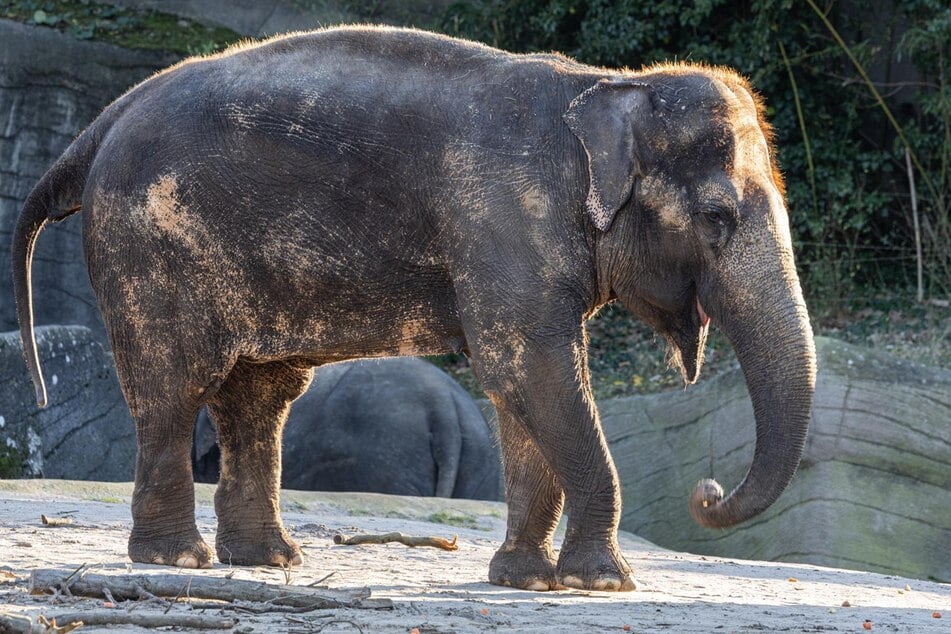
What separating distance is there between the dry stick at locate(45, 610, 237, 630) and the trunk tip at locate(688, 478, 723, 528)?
6.22 ft

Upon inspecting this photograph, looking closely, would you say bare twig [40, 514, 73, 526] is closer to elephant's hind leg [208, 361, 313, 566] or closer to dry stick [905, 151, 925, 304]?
elephant's hind leg [208, 361, 313, 566]

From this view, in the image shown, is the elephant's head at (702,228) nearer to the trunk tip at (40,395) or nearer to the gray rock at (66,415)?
the trunk tip at (40,395)

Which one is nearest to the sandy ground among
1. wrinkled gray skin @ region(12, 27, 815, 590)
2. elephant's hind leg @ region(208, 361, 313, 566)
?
elephant's hind leg @ region(208, 361, 313, 566)

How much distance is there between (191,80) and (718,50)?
11375 millimetres

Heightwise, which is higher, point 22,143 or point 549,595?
point 22,143

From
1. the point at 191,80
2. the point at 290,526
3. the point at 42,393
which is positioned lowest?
the point at 290,526

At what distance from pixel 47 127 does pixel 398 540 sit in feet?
33.6

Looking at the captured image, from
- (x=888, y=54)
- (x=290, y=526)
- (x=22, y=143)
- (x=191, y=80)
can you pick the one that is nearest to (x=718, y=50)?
(x=888, y=54)

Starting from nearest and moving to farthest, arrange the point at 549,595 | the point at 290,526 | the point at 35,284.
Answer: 1. the point at 549,595
2. the point at 290,526
3. the point at 35,284

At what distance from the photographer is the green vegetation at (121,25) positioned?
17.1 meters

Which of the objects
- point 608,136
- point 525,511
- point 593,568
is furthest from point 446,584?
point 608,136

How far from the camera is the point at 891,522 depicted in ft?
32.7

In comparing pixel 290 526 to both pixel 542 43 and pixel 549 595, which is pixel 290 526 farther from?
pixel 542 43

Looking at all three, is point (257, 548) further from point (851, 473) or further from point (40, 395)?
point (851, 473)
